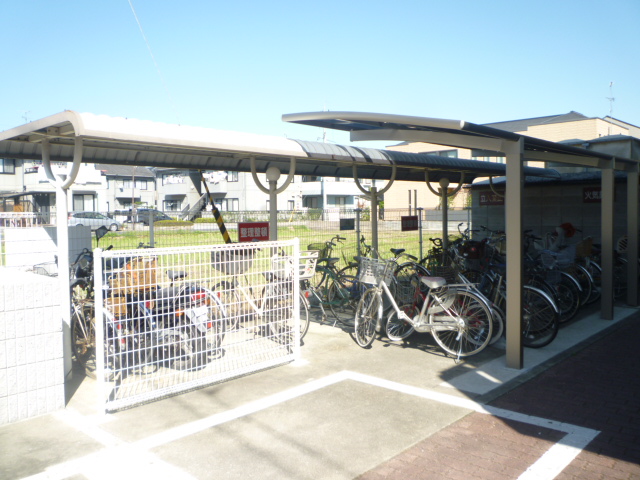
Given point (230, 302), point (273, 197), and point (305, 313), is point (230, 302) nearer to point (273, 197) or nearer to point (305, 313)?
point (305, 313)

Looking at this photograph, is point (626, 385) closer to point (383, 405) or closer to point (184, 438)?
point (383, 405)

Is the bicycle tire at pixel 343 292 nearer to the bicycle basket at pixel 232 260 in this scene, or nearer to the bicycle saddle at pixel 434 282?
the bicycle saddle at pixel 434 282

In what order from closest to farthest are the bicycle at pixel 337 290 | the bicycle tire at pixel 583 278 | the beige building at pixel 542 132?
the bicycle at pixel 337 290 < the bicycle tire at pixel 583 278 < the beige building at pixel 542 132

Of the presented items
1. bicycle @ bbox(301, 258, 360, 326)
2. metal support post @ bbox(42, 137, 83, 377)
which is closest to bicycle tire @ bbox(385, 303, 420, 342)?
bicycle @ bbox(301, 258, 360, 326)

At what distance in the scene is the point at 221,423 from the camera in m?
4.10

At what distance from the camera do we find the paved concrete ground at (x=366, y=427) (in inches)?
134

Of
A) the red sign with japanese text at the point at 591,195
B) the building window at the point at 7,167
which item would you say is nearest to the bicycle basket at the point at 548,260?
the red sign with japanese text at the point at 591,195

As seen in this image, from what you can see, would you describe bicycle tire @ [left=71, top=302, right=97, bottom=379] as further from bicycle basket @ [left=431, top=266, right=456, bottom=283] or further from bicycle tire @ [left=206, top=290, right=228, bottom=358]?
bicycle basket @ [left=431, top=266, right=456, bottom=283]

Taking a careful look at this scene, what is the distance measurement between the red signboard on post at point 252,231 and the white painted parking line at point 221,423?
2546 mm

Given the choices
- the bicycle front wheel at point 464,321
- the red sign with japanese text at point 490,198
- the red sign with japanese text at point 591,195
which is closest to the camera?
the bicycle front wheel at point 464,321

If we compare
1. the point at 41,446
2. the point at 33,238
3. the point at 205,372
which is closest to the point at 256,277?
the point at 205,372

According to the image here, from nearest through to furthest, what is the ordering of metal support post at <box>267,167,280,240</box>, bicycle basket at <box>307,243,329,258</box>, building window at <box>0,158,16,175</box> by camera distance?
1. metal support post at <box>267,167,280,240</box>
2. bicycle basket at <box>307,243,329,258</box>
3. building window at <box>0,158,16,175</box>

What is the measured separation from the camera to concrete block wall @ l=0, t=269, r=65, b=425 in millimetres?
4031

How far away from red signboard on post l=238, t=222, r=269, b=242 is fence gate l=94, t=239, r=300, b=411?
128 centimetres
